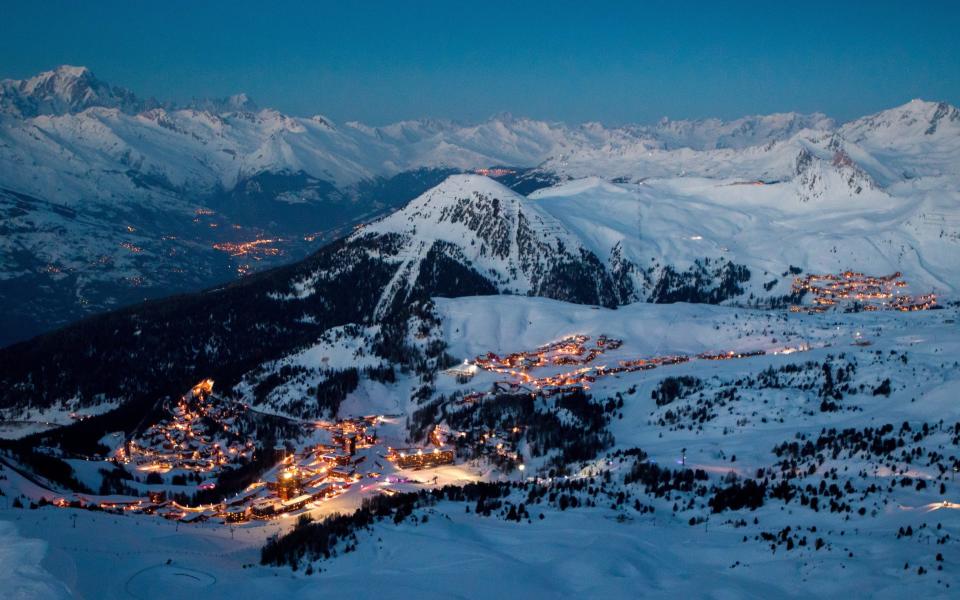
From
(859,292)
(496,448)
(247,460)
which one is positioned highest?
(859,292)

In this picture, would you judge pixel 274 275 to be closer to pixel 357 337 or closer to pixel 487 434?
pixel 357 337

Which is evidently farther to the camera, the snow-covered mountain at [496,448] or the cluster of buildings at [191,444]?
the cluster of buildings at [191,444]

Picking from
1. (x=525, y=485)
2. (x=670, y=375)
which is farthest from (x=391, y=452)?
(x=670, y=375)

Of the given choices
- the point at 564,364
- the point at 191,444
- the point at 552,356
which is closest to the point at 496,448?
the point at 191,444

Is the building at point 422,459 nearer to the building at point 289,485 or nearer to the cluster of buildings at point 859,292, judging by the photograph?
the building at point 289,485

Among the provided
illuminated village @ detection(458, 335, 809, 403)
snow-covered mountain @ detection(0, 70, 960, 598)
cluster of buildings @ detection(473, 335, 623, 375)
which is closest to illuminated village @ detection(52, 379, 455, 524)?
snow-covered mountain @ detection(0, 70, 960, 598)

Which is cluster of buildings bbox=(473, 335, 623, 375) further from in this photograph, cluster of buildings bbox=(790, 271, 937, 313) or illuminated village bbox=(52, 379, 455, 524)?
cluster of buildings bbox=(790, 271, 937, 313)

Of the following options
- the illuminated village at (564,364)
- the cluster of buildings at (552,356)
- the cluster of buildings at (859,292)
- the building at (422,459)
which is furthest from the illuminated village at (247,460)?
the cluster of buildings at (859,292)

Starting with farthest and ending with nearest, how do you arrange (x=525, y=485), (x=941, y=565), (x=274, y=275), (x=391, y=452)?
(x=274, y=275)
(x=391, y=452)
(x=525, y=485)
(x=941, y=565)

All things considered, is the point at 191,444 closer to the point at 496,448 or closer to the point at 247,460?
the point at 247,460
